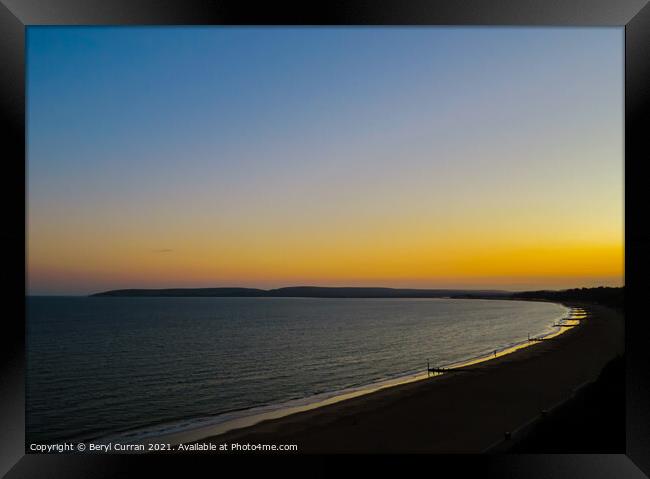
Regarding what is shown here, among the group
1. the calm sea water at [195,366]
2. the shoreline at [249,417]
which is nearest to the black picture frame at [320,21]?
the shoreline at [249,417]

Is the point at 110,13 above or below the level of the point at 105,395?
above

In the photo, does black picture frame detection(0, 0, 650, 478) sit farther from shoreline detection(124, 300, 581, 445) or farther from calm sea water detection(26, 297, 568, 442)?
calm sea water detection(26, 297, 568, 442)

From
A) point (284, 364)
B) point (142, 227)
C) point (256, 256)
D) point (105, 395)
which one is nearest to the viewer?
point (105, 395)

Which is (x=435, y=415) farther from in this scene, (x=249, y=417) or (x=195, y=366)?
(x=195, y=366)

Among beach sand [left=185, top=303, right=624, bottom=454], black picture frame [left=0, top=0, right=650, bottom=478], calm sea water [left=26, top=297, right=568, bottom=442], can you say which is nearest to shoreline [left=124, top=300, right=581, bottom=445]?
beach sand [left=185, top=303, right=624, bottom=454]

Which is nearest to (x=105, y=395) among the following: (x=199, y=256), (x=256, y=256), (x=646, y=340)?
(x=646, y=340)

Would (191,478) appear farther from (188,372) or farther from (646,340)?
(188,372)
